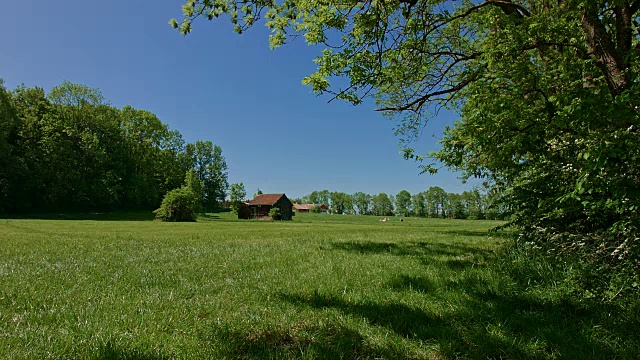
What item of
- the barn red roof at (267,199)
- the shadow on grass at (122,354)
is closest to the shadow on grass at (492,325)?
the shadow on grass at (122,354)

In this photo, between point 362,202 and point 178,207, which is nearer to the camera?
point 178,207

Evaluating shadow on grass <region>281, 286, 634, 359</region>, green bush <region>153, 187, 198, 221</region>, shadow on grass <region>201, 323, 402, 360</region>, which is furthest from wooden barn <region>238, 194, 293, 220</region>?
shadow on grass <region>201, 323, 402, 360</region>

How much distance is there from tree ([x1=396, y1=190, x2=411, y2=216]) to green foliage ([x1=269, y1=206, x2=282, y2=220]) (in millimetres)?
84013

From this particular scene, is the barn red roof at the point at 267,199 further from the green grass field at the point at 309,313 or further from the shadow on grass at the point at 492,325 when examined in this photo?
the shadow on grass at the point at 492,325

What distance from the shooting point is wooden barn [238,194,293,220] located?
223 ft

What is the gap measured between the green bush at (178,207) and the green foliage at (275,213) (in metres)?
23.3

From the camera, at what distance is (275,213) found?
2479 inches

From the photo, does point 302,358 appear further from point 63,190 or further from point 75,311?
point 63,190

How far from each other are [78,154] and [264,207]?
36.0 metres

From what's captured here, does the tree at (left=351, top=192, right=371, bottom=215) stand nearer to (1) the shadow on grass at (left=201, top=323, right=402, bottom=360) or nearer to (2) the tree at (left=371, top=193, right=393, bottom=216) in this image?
(2) the tree at (left=371, top=193, right=393, bottom=216)

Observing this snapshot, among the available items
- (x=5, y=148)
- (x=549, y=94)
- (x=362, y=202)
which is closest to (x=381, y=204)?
(x=362, y=202)

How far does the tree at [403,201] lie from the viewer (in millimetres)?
135113

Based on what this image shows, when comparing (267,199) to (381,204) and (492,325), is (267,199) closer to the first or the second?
(492,325)

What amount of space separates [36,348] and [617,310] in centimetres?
655
